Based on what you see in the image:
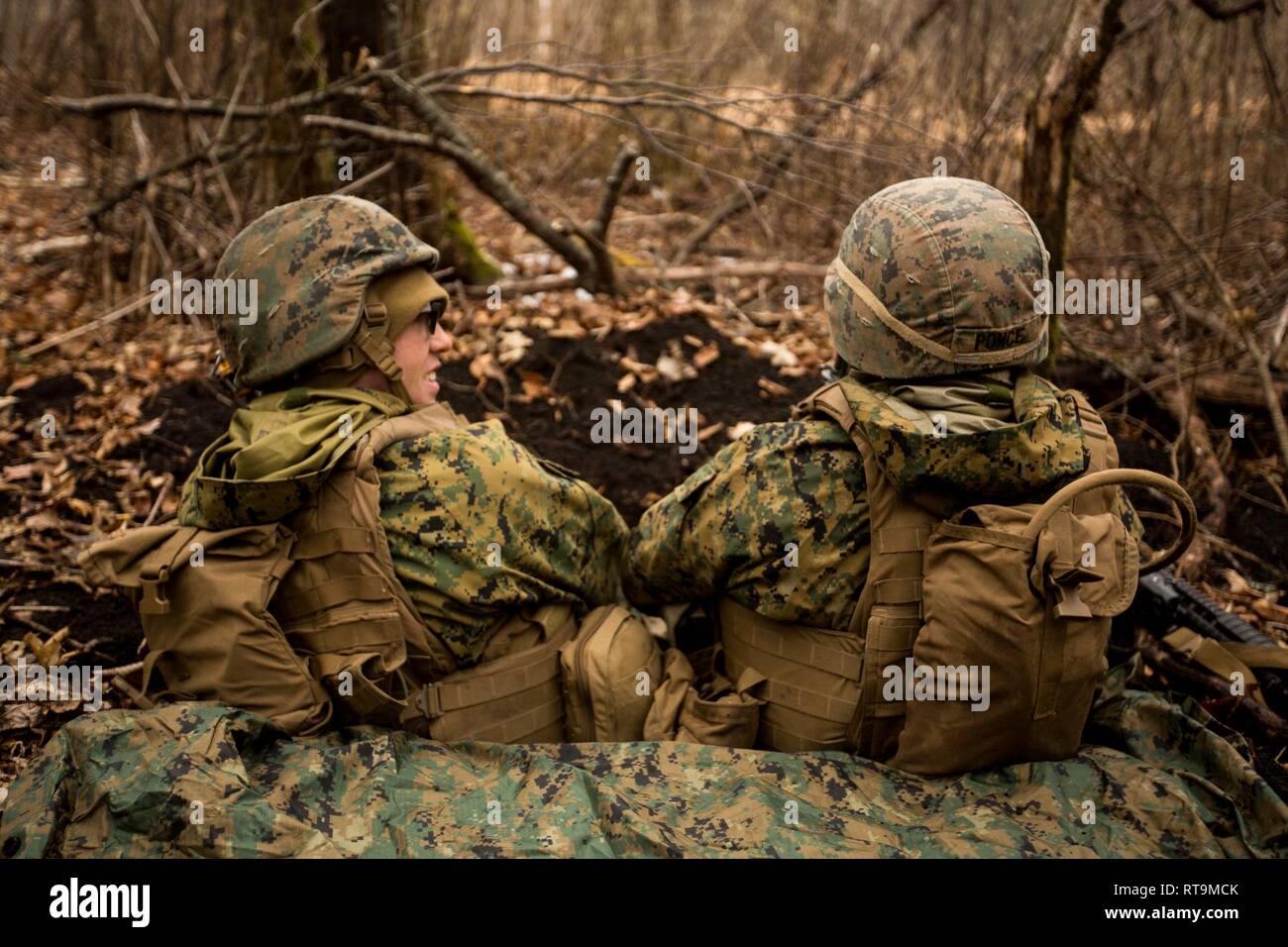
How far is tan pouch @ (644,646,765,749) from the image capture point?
112 inches

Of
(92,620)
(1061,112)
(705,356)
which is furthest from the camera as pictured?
(705,356)

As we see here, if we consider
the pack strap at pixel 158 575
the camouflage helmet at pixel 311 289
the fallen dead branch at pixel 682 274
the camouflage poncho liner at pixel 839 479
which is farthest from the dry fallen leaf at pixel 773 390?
the pack strap at pixel 158 575

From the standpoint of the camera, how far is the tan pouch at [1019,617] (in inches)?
93.5

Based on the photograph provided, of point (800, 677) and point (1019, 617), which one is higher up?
point (1019, 617)

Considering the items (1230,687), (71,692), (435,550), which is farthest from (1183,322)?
(71,692)

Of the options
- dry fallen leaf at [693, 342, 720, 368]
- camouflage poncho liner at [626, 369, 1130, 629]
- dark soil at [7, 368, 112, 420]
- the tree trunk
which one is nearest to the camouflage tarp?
camouflage poncho liner at [626, 369, 1130, 629]

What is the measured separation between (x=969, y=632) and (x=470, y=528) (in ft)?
4.17

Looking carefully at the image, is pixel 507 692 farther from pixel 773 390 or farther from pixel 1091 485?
pixel 773 390

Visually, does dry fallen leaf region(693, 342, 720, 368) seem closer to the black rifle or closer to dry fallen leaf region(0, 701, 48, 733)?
the black rifle

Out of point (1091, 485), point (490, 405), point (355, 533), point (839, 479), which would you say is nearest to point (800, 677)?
point (839, 479)

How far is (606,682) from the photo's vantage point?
2.92 metres

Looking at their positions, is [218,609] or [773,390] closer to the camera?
[218,609]
